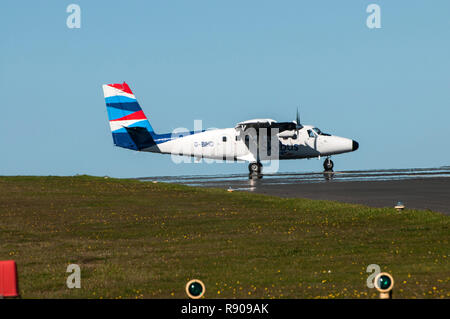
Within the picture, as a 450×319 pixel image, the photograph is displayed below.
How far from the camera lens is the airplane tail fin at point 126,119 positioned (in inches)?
2014

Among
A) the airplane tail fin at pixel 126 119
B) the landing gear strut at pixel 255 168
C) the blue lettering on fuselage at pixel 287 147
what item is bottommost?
the landing gear strut at pixel 255 168

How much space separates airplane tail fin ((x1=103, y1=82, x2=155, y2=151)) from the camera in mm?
51150

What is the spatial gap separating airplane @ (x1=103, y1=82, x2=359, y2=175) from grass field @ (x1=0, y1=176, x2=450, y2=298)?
14.2 m

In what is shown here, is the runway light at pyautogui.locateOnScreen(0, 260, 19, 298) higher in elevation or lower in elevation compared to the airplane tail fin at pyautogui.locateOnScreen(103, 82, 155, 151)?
lower

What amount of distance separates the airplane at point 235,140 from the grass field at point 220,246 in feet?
46.6

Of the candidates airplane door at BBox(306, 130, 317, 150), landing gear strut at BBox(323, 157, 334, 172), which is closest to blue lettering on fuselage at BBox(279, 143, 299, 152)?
airplane door at BBox(306, 130, 317, 150)

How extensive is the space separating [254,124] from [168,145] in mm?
6712

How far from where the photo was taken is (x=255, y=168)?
49875 millimetres

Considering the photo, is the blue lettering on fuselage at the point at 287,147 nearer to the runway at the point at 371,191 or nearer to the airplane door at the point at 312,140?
the airplane door at the point at 312,140

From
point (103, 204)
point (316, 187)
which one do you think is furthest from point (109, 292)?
point (316, 187)

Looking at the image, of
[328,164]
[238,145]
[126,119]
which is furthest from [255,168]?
[126,119]

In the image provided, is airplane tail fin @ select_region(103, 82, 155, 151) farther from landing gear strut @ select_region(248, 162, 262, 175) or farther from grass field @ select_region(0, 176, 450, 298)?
grass field @ select_region(0, 176, 450, 298)

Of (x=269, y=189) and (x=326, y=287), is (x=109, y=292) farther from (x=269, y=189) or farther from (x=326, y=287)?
(x=269, y=189)

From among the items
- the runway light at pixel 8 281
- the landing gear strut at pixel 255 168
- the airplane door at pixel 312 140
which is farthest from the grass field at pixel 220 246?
the airplane door at pixel 312 140
